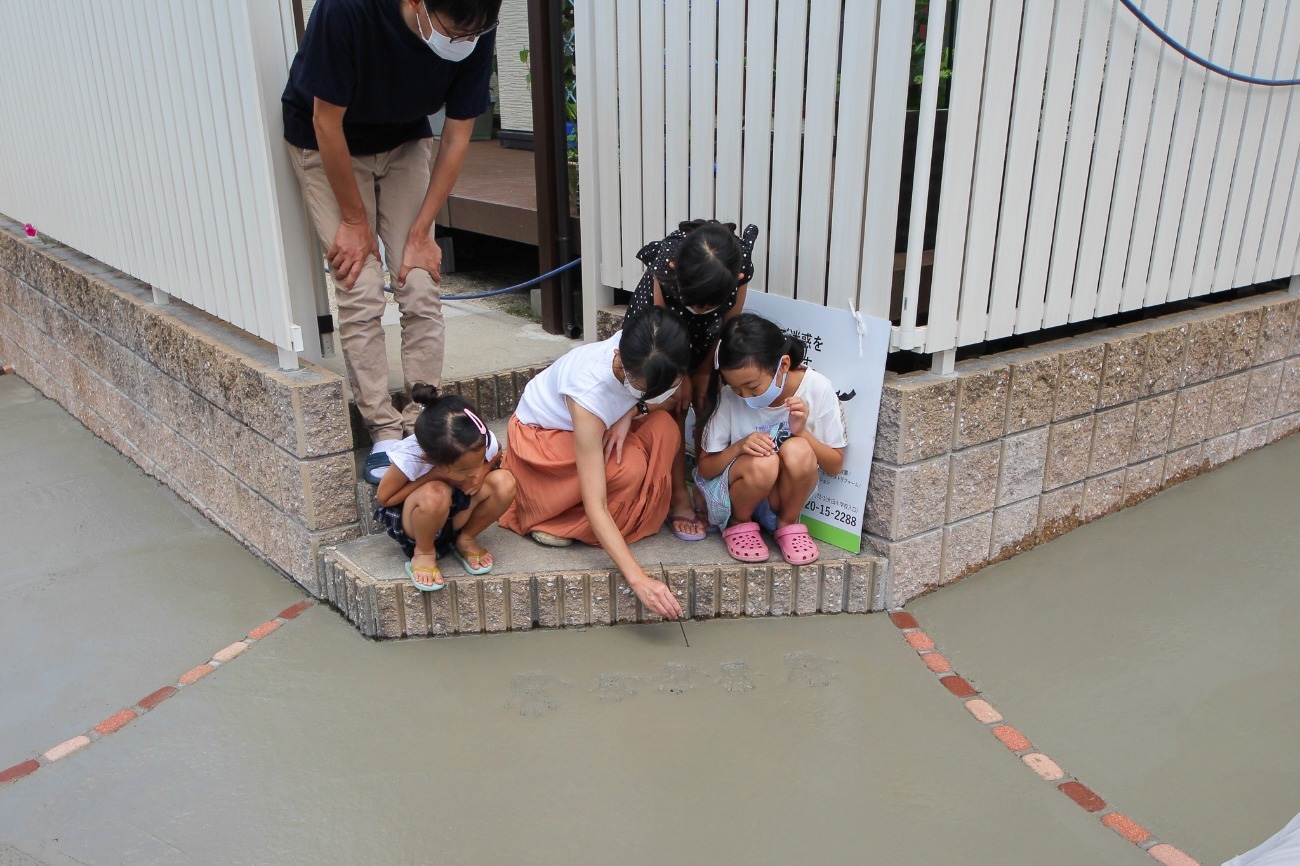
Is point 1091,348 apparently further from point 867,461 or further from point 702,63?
point 702,63

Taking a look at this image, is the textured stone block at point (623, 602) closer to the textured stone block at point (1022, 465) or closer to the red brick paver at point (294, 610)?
the red brick paver at point (294, 610)

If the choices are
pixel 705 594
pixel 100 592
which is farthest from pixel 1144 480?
pixel 100 592

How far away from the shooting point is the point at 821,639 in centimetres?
284

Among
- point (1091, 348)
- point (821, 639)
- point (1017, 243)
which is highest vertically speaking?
point (1017, 243)

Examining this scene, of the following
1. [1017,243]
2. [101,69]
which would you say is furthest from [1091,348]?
[101,69]

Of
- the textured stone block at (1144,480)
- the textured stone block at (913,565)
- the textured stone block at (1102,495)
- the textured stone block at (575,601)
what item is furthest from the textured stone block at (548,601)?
the textured stone block at (1144,480)

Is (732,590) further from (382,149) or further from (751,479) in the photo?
(382,149)

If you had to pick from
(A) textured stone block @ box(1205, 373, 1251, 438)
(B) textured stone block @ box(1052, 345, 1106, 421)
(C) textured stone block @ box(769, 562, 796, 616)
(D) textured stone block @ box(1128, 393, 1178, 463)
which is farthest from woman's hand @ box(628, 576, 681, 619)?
(A) textured stone block @ box(1205, 373, 1251, 438)

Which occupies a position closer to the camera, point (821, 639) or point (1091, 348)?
point (821, 639)

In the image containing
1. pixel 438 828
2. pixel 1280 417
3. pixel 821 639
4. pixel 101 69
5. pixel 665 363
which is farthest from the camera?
pixel 1280 417

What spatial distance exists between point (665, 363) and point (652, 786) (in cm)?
99

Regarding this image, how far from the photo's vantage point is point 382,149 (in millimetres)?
3117

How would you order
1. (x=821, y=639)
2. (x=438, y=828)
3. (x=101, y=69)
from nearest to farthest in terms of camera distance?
(x=438, y=828) < (x=821, y=639) < (x=101, y=69)

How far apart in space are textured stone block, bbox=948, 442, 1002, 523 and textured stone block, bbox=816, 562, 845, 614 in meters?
0.39
